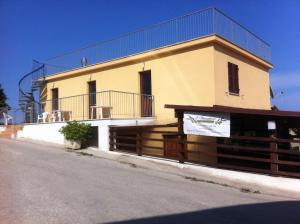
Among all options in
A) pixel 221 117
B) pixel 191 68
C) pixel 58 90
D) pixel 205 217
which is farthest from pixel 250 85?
pixel 205 217

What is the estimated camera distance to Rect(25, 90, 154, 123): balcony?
745 inches

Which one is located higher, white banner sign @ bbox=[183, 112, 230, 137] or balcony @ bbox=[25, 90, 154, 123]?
balcony @ bbox=[25, 90, 154, 123]

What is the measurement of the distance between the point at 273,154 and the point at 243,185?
1336 mm

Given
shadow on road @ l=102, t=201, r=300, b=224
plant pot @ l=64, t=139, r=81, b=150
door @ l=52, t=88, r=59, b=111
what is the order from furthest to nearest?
1. door @ l=52, t=88, r=59, b=111
2. plant pot @ l=64, t=139, r=81, b=150
3. shadow on road @ l=102, t=201, r=300, b=224

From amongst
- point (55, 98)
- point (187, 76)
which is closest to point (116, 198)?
point (187, 76)

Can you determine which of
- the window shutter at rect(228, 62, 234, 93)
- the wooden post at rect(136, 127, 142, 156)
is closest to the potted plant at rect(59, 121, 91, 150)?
the wooden post at rect(136, 127, 142, 156)

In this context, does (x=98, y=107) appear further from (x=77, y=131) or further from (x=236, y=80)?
(x=236, y=80)

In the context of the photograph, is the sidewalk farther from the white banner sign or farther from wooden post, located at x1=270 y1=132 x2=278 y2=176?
the white banner sign

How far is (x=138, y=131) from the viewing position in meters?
16.0

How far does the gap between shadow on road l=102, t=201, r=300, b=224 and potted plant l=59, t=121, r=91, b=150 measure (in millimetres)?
9610

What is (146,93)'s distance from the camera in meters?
19.2

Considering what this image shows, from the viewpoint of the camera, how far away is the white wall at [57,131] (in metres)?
17.0

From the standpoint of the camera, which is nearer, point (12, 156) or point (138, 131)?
point (12, 156)

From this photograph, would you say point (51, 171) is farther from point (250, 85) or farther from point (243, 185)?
point (250, 85)
